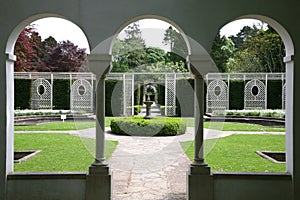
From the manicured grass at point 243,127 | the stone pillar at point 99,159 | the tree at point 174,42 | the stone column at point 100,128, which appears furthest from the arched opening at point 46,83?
the tree at point 174,42

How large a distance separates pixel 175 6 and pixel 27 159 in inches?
201

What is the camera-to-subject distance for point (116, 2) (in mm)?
4191

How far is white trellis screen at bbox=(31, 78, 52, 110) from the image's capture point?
717 inches

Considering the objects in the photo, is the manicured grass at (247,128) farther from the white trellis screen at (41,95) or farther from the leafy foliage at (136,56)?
the leafy foliage at (136,56)

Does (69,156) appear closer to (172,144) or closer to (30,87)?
(172,144)

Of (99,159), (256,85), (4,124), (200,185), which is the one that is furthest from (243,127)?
(4,124)

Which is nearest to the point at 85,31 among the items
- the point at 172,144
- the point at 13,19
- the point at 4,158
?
the point at 13,19

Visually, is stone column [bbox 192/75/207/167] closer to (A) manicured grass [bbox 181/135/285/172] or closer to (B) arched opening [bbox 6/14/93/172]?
(B) arched opening [bbox 6/14/93/172]

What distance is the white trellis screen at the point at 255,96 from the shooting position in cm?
1853

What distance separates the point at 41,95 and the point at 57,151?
11024mm

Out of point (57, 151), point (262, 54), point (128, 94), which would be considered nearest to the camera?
point (57, 151)

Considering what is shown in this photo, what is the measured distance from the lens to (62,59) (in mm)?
26969

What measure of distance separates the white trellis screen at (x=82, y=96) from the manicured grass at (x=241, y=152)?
32.4 feet

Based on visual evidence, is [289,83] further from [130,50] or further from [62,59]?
[62,59]
